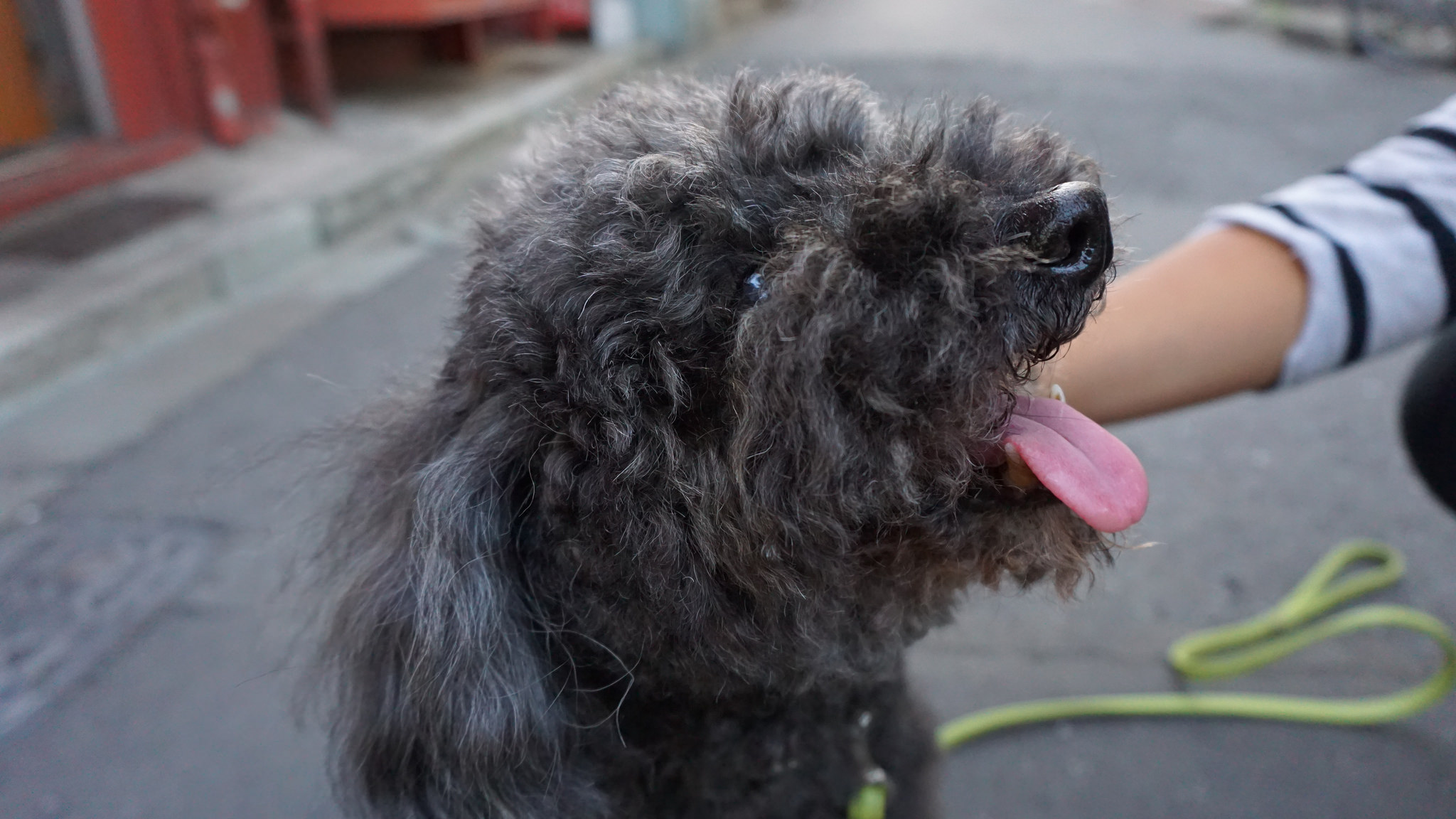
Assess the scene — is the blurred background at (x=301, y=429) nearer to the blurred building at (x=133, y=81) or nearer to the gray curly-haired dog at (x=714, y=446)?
the blurred building at (x=133, y=81)

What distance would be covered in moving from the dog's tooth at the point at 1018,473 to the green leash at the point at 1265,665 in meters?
0.90

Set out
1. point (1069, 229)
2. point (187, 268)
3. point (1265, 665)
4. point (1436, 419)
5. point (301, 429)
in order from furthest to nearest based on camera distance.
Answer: point (187, 268) → point (301, 429) → point (1265, 665) → point (1436, 419) → point (1069, 229)

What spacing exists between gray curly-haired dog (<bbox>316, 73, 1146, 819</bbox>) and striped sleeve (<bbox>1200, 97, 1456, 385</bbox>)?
2.19 feet

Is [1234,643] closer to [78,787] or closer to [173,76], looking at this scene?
[78,787]

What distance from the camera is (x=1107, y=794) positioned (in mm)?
1826

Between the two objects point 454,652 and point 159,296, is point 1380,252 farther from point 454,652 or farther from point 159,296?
point 159,296

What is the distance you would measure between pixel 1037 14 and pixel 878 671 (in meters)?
11.2

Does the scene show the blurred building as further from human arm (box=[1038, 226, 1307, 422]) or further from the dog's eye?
human arm (box=[1038, 226, 1307, 422])

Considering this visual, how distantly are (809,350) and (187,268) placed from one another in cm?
338

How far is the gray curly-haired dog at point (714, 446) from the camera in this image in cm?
97

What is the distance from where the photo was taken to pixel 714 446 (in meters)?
1.04

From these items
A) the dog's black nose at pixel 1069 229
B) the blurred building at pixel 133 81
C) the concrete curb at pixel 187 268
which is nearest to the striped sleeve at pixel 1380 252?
the dog's black nose at pixel 1069 229

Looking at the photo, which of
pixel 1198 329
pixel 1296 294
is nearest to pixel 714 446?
pixel 1198 329

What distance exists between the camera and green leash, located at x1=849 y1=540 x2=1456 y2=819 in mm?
1918
